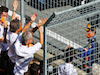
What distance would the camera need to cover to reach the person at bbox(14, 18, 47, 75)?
486 cm

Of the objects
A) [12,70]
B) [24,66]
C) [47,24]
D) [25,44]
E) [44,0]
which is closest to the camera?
[47,24]

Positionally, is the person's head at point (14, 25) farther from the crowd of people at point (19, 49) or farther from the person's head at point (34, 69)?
the person's head at point (34, 69)

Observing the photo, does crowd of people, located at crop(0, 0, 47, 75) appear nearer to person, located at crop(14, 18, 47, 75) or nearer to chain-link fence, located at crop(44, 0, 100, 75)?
person, located at crop(14, 18, 47, 75)

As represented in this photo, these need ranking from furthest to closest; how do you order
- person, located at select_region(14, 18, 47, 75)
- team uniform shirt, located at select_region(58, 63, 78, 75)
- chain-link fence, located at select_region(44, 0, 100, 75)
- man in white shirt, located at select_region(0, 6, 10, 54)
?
man in white shirt, located at select_region(0, 6, 10, 54) < team uniform shirt, located at select_region(58, 63, 78, 75) < person, located at select_region(14, 18, 47, 75) < chain-link fence, located at select_region(44, 0, 100, 75)

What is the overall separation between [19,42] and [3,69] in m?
1.38

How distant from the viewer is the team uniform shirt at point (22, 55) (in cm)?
491

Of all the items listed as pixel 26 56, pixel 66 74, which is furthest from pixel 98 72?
pixel 26 56

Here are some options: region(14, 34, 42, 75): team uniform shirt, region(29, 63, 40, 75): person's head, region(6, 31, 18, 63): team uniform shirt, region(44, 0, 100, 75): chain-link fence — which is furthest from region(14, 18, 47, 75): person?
region(29, 63, 40, 75): person's head

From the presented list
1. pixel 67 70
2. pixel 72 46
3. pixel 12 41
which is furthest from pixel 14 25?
pixel 72 46

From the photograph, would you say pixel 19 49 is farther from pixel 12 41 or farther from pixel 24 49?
pixel 12 41

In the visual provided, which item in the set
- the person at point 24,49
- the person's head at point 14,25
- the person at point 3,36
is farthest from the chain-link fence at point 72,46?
the person at point 3,36

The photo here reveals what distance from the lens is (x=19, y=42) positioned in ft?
Result: 16.7

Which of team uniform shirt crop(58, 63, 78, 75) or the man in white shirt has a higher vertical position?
the man in white shirt

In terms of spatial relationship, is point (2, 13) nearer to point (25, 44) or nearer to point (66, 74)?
point (25, 44)
